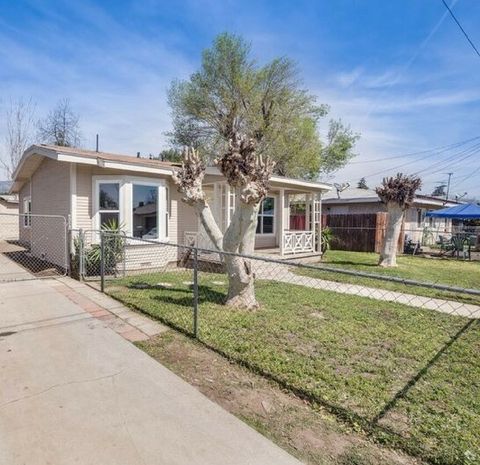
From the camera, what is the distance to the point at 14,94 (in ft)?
86.3

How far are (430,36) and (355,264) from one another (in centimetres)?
714

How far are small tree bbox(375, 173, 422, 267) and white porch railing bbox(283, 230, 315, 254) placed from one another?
8.79 feet

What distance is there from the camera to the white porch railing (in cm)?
1288

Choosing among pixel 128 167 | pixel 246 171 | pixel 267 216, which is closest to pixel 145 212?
pixel 128 167

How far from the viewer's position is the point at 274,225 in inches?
573

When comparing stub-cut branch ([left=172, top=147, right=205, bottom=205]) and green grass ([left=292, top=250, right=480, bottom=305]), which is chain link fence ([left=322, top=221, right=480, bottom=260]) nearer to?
green grass ([left=292, top=250, right=480, bottom=305])

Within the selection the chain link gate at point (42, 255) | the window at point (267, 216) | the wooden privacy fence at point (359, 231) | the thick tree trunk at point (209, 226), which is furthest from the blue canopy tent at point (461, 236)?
the chain link gate at point (42, 255)

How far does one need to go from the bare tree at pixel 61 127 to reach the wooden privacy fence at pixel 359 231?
21.8 metres

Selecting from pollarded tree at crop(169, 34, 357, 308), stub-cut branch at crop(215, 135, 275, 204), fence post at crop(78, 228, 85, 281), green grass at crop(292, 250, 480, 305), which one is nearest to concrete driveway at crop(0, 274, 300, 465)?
stub-cut branch at crop(215, 135, 275, 204)

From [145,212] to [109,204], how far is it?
1005 mm

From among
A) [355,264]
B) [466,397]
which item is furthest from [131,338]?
[355,264]

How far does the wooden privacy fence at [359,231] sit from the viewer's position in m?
17.3

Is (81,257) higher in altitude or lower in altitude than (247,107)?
lower

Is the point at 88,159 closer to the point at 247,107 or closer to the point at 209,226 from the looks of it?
the point at 209,226
